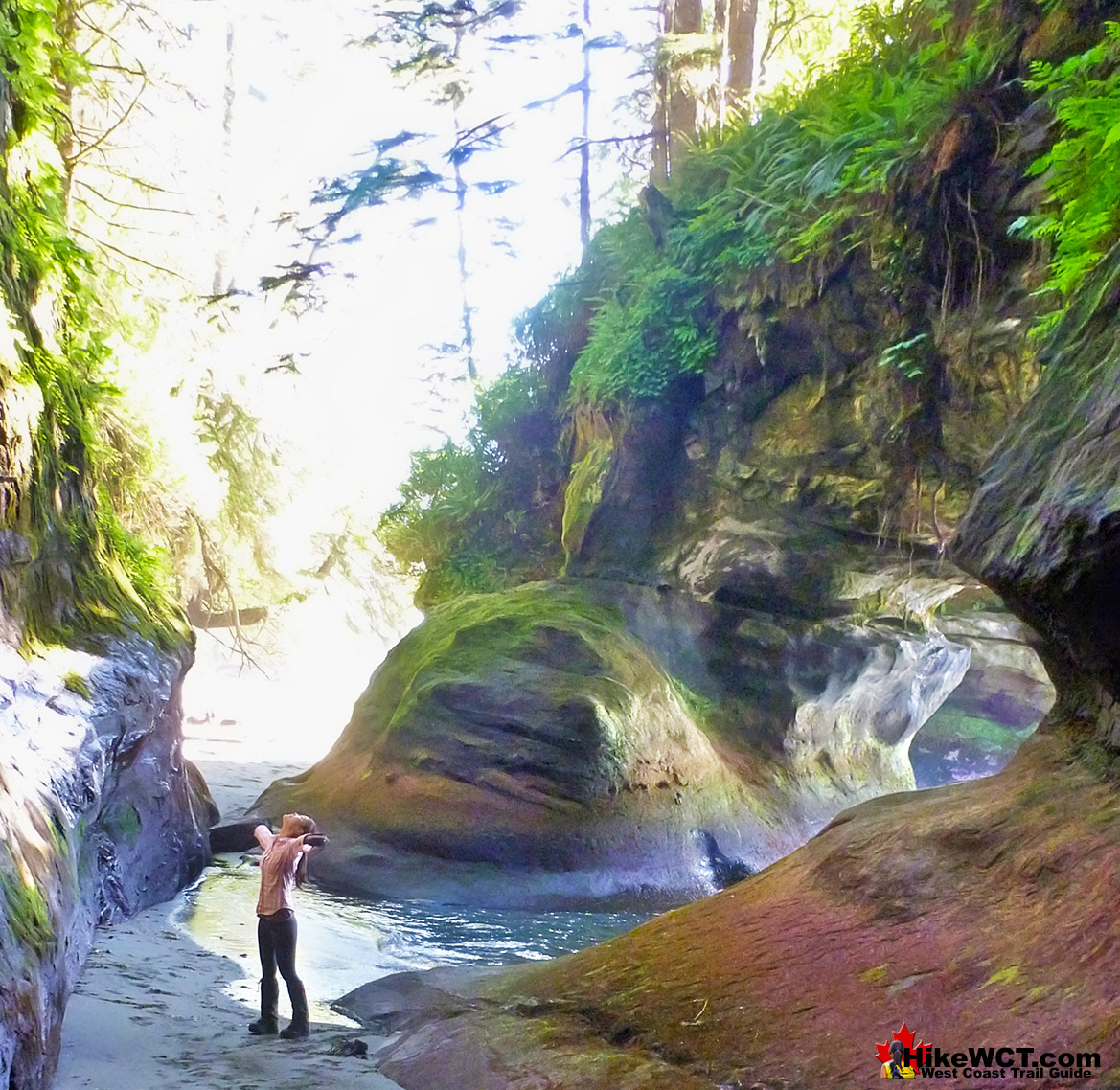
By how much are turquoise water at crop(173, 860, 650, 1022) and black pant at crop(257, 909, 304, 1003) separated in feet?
1.84

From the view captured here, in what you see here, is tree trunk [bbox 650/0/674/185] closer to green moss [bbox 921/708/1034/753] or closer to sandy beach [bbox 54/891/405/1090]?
sandy beach [bbox 54/891/405/1090]

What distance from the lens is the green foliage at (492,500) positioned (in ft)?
49.7

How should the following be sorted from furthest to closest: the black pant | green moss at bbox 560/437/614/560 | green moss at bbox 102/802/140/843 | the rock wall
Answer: green moss at bbox 560/437/614/560, green moss at bbox 102/802/140/843, the black pant, the rock wall

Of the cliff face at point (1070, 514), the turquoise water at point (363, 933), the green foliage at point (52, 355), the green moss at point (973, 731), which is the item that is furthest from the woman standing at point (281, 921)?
the green moss at point (973, 731)

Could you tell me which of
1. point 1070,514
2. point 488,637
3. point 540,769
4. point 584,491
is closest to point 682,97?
point 584,491

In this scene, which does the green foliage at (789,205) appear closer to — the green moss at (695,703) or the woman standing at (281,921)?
the green moss at (695,703)

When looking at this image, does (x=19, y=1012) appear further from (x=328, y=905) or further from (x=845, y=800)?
(x=845, y=800)

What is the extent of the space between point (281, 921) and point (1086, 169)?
21.2 feet

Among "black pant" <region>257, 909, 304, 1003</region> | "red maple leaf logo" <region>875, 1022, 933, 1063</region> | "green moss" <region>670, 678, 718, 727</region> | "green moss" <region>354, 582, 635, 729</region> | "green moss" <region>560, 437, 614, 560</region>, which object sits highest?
"green moss" <region>560, 437, 614, 560</region>

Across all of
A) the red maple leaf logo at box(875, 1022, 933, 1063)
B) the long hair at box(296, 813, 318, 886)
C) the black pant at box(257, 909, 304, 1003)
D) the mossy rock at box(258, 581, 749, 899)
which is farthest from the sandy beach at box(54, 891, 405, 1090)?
the mossy rock at box(258, 581, 749, 899)

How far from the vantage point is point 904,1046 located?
3410mm

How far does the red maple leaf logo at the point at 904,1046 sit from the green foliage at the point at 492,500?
1142cm

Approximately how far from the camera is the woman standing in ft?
17.9

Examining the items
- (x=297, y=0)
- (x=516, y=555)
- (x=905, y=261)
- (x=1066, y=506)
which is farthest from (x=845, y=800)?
(x=297, y=0)
